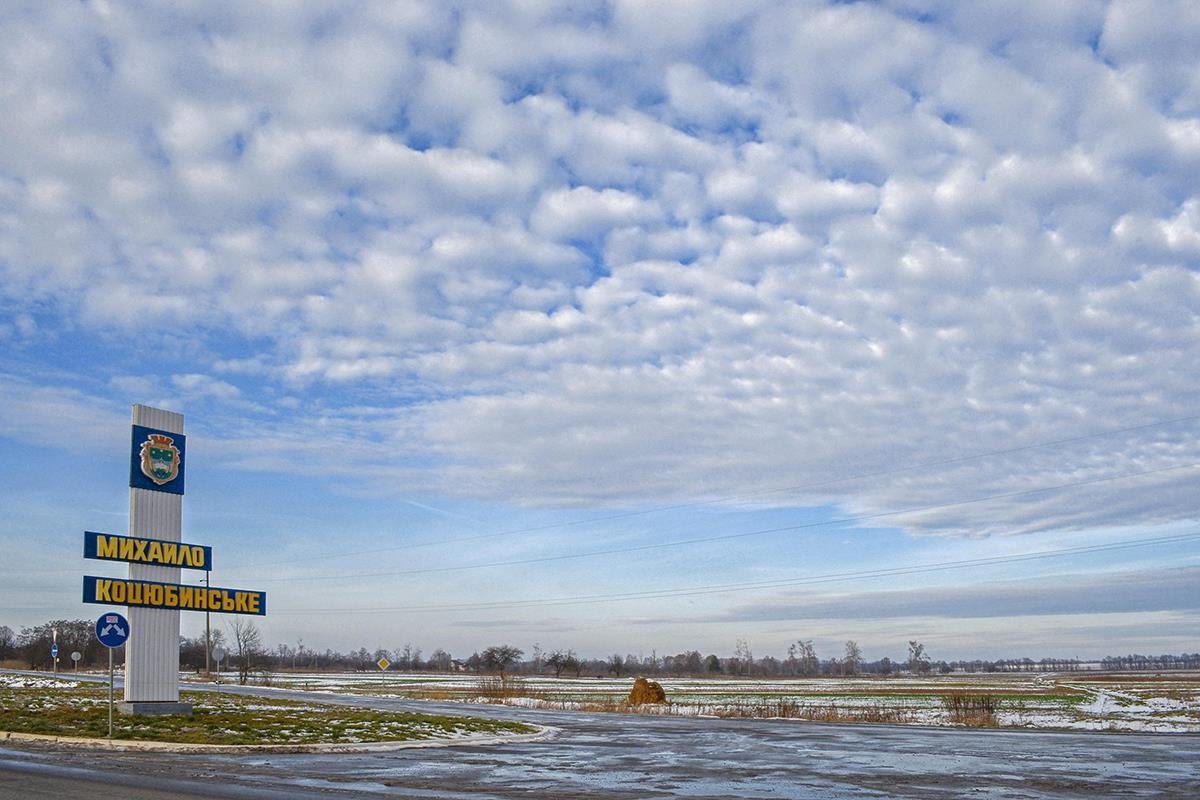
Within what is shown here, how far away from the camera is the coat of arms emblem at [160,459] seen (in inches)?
1277

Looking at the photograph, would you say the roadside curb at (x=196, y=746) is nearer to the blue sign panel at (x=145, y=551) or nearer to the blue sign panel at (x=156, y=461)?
the blue sign panel at (x=145, y=551)

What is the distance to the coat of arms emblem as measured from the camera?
32.4 meters

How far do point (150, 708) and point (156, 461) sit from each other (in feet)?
25.2

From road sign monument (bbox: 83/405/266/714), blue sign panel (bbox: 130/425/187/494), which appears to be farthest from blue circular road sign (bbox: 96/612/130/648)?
blue sign panel (bbox: 130/425/187/494)

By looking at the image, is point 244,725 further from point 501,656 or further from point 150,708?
point 501,656

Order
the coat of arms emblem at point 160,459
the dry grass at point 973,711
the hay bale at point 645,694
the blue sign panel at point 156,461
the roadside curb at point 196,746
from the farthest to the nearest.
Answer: the hay bale at point 645,694
the dry grass at point 973,711
the coat of arms emblem at point 160,459
the blue sign panel at point 156,461
the roadside curb at point 196,746

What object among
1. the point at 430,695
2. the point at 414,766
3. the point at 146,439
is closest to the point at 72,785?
the point at 414,766

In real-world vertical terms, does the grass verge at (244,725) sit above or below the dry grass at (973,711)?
above

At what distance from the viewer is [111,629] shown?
2484cm

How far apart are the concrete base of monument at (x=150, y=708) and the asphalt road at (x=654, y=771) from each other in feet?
27.2

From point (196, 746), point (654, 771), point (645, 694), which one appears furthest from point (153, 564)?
point (645, 694)

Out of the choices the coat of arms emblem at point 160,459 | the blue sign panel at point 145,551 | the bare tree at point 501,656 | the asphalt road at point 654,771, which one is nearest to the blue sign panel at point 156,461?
the coat of arms emblem at point 160,459

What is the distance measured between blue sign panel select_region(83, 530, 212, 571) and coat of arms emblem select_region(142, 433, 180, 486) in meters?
2.03

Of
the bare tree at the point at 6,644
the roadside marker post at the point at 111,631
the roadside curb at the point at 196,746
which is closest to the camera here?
the roadside curb at the point at 196,746
